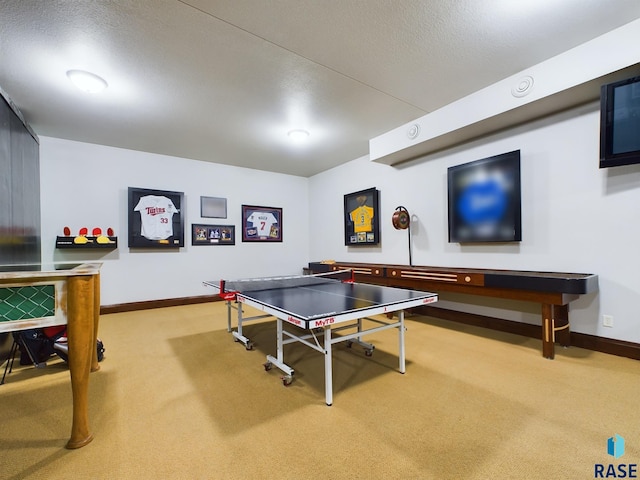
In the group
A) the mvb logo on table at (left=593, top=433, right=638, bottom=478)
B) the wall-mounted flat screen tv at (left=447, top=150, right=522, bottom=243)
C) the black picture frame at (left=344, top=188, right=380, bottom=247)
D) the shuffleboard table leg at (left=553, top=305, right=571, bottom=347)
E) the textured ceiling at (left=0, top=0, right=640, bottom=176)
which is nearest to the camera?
the mvb logo on table at (left=593, top=433, right=638, bottom=478)

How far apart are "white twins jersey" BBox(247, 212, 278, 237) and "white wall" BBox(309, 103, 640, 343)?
3322mm

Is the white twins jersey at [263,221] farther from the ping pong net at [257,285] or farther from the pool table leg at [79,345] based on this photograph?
the pool table leg at [79,345]

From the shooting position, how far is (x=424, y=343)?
329 centimetres

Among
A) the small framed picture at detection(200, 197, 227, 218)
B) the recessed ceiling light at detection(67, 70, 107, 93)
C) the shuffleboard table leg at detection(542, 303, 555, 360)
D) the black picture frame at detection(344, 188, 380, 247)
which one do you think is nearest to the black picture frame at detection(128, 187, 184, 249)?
the small framed picture at detection(200, 197, 227, 218)

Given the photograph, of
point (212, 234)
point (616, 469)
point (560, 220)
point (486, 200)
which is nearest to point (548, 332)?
point (560, 220)

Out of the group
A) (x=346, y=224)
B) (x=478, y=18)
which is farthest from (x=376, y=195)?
(x=478, y=18)

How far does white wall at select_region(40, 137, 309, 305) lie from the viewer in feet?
15.3

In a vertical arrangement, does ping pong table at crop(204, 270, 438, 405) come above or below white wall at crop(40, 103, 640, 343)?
below

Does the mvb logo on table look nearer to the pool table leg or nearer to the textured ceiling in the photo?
the pool table leg

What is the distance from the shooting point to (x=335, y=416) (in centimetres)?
191

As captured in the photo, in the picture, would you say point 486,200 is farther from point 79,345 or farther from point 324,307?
point 79,345

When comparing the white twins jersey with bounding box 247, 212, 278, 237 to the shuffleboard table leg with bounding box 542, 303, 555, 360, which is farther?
the white twins jersey with bounding box 247, 212, 278, 237

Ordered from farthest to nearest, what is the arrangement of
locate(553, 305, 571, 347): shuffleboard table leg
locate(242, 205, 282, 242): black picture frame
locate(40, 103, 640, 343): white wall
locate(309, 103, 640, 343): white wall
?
locate(242, 205, 282, 242): black picture frame
locate(553, 305, 571, 347): shuffleboard table leg
locate(40, 103, 640, 343): white wall
locate(309, 103, 640, 343): white wall

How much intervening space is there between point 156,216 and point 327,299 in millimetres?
4353
